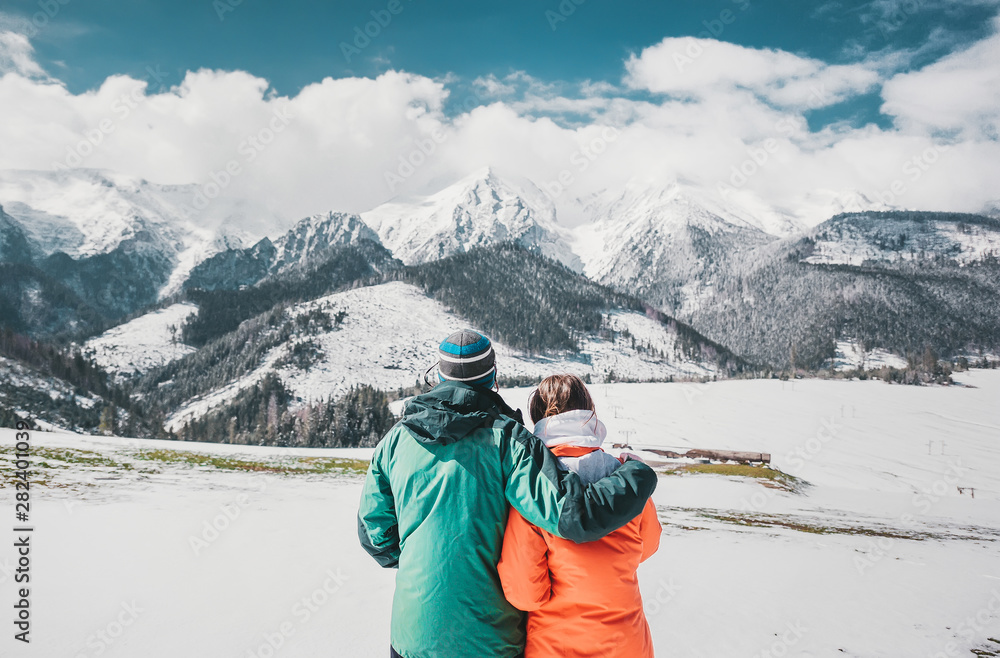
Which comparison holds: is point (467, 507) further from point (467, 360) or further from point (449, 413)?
point (467, 360)

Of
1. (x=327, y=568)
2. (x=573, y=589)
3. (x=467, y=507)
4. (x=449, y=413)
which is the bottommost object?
(x=327, y=568)

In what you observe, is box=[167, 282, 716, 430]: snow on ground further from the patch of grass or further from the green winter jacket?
the green winter jacket

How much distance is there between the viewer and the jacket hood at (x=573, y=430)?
349 cm

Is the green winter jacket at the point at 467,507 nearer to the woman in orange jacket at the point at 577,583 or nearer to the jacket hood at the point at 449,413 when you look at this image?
the jacket hood at the point at 449,413

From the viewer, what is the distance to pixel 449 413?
329 centimetres

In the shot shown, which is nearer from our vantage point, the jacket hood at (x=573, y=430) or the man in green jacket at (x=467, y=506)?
the man in green jacket at (x=467, y=506)

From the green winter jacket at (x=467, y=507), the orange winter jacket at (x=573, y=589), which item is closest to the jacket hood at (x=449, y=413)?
the green winter jacket at (x=467, y=507)

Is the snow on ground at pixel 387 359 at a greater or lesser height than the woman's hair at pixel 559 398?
greater

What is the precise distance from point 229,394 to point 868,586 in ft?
502

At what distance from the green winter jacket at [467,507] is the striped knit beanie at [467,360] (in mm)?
150

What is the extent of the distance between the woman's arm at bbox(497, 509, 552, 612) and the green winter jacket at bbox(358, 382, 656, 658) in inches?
3.7

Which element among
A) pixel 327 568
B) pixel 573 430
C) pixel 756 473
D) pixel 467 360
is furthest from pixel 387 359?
pixel 573 430

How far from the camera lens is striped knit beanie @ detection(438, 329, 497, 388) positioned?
141 inches

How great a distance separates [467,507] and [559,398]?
1.01 m
